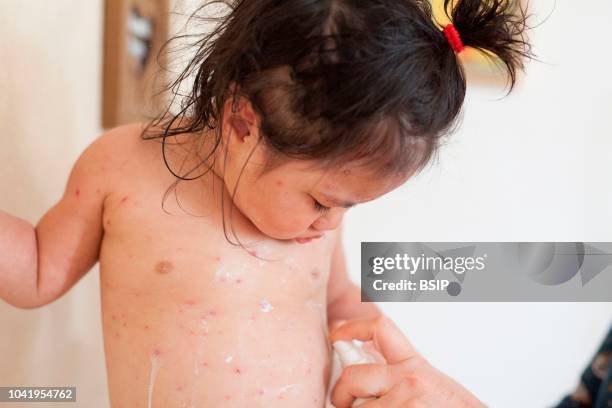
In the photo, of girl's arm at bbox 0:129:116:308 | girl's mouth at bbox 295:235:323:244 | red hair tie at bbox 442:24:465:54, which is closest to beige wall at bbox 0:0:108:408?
girl's arm at bbox 0:129:116:308

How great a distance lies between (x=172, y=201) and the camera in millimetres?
630

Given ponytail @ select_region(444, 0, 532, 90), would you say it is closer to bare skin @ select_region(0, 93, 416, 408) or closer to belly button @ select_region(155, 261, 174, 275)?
bare skin @ select_region(0, 93, 416, 408)

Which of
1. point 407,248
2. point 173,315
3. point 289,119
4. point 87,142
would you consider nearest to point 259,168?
point 289,119

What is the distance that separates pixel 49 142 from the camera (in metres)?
0.74

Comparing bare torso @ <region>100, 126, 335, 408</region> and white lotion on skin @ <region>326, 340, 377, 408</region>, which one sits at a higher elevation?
bare torso @ <region>100, 126, 335, 408</region>

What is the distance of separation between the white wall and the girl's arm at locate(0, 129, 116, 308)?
54 centimetres

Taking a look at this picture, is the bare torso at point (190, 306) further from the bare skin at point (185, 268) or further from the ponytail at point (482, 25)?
the ponytail at point (482, 25)

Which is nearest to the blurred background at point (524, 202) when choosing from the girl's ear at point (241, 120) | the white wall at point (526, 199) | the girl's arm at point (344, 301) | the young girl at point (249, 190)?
the white wall at point (526, 199)

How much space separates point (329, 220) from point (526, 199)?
62 cm

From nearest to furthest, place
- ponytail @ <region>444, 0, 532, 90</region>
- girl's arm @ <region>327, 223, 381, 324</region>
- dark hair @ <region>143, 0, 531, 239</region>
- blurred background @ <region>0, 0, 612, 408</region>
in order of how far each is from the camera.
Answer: dark hair @ <region>143, 0, 531, 239</region> → ponytail @ <region>444, 0, 532, 90</region> → girl's arm @ <region>327, 223, 381, 324</region> → blurred background @ <region>0, 0, 612, 408</region>

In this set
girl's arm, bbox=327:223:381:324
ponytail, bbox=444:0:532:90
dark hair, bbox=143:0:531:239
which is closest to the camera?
dark hair, bbox=143:0:531:239

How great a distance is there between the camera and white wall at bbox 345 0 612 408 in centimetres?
108

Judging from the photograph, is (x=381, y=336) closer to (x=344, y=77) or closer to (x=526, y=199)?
(x=344, y=77)

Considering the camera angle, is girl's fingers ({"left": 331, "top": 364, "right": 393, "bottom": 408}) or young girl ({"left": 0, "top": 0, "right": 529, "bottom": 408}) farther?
girl's fingers ({"left": 331, "top": 364, "right": 393, "bottom": 408})
